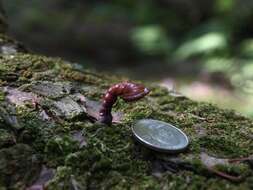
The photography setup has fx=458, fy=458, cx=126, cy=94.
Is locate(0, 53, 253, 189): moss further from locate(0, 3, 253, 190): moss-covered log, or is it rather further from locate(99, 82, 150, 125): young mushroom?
locate(99, 82, 150, 125): young mushroom

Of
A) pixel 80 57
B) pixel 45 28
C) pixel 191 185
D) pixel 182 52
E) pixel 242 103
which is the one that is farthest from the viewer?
pixel 45 28

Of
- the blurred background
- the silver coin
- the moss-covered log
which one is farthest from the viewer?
the blurred background

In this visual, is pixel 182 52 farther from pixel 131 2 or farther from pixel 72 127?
pixel 72 127

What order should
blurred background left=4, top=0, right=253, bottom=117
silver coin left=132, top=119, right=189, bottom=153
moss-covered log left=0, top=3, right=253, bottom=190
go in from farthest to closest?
blurred background left=4, top=0, right=253, bottom=117, silver coin left=132, top=119, right=189, bottom=153, moss-covered log left=0, top=3, right=253, bottom=190

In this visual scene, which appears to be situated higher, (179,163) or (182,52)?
(179,163)

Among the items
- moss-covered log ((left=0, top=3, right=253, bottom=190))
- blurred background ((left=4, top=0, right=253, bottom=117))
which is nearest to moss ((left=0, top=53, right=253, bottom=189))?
moss-covered log ((left=0, top=3, right=253, bottom=190))

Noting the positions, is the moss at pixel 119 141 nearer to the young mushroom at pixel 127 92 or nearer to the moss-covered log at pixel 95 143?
the moss-covered log at pixel 95 143

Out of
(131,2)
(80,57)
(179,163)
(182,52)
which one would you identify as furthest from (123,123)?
(131,2)
